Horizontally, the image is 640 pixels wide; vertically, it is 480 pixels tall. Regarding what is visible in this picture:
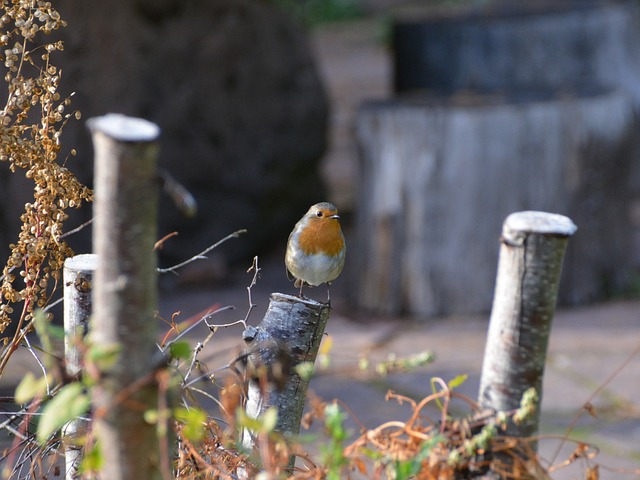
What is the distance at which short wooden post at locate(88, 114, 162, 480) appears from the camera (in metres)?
0.88

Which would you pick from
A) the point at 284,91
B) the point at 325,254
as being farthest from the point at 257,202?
the point at 325,254

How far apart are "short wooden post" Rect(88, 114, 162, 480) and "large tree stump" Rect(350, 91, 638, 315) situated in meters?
3.76

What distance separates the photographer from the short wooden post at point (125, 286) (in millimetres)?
882

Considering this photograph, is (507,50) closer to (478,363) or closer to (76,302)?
(478,363)

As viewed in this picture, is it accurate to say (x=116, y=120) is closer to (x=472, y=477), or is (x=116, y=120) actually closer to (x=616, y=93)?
(x=472, y=477)

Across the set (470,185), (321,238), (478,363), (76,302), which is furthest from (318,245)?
(470,185)

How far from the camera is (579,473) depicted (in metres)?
2.88

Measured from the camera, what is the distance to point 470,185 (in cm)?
462

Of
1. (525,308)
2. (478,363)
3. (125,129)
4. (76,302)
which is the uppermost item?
(125,129)

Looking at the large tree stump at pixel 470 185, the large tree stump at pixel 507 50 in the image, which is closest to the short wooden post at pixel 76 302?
the large tree stump at pixel 470 185

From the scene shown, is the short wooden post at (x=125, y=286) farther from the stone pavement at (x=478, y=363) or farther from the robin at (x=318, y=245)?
the stone pavement at (x=478, y=363)

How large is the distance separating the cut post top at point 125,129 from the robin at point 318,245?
3.78 feet

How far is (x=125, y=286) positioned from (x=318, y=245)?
118cm

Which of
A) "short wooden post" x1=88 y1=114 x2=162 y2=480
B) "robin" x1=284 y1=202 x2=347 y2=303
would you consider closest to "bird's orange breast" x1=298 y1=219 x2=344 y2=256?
"robin" x1=284 y1=202 x2=347 y2=303
